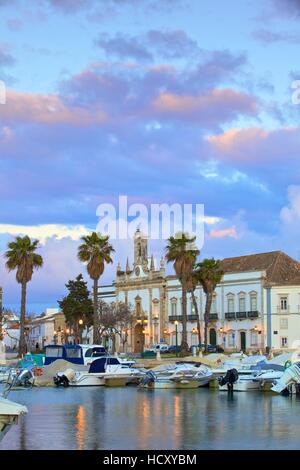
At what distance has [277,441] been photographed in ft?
85.0

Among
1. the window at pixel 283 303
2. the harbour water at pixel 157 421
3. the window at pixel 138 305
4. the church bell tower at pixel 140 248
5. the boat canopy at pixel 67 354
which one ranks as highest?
the church bell tower at pixel 140 248

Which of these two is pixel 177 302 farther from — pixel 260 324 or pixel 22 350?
pixel 22 350

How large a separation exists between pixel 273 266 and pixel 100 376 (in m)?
49.3

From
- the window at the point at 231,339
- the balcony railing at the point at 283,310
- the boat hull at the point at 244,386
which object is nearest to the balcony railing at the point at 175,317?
the window at the point at 231,339

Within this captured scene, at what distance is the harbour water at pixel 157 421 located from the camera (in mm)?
25531

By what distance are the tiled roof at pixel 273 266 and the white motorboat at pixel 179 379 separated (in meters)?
47.2

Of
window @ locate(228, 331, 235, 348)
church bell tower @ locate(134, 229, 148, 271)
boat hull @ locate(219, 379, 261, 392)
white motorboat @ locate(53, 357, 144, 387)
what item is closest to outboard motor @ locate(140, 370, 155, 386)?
white motorboat @ locate(53, 357, 144, 387)

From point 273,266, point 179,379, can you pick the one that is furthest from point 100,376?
point 273,266

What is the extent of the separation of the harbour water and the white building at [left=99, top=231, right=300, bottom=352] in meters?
51.7

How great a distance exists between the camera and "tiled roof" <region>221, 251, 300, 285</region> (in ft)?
324

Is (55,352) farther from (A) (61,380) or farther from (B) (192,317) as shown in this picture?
(B) (192,317)

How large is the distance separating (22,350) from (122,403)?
3842cm

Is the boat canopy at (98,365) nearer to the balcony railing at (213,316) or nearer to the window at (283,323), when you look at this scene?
the window at (283,323)
